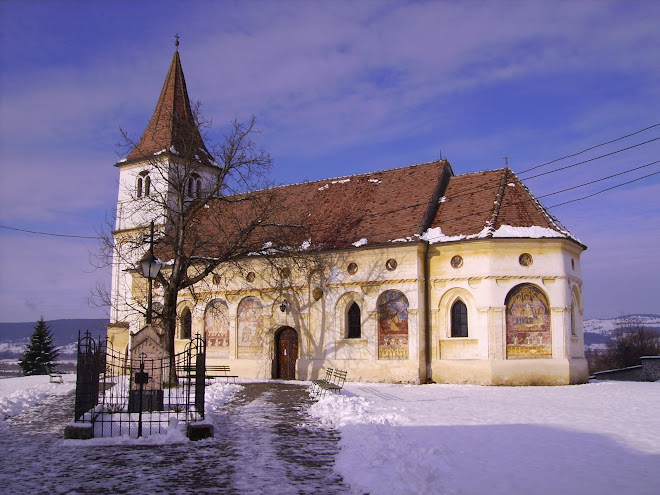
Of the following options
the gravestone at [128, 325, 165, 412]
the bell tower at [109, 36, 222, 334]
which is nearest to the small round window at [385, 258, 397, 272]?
the bell tower at [109, 36, 222, 334]

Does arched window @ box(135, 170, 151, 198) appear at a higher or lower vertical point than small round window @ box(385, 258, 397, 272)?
higher

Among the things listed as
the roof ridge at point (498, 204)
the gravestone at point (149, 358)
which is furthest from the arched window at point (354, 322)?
the gravestone at point (149, 358)

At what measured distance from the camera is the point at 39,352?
48.8 metres

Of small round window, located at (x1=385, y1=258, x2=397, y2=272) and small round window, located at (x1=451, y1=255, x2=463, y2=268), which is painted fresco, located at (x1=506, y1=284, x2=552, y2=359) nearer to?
small round window, located at (x1=451, y1=255, x2=463, y2=268)

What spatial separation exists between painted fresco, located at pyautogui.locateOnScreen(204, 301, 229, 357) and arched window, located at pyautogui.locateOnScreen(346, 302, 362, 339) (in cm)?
681

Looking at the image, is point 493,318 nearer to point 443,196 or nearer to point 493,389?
point 493,389

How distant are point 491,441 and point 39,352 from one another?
1769 inches

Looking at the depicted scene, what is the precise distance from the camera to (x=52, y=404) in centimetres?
1967

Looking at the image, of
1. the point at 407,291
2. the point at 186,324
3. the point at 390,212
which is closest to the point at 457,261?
the point at 407,291

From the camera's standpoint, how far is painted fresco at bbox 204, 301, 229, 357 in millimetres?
32250

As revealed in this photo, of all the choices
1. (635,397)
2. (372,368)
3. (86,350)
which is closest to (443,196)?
(372,368)

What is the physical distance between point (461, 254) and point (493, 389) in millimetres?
6047

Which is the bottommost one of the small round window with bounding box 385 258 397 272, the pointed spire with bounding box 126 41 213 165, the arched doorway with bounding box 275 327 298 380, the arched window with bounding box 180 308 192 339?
the arched doorway with bounding box 275 327 298 380

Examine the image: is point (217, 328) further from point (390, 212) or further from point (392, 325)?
point (390, 212)
